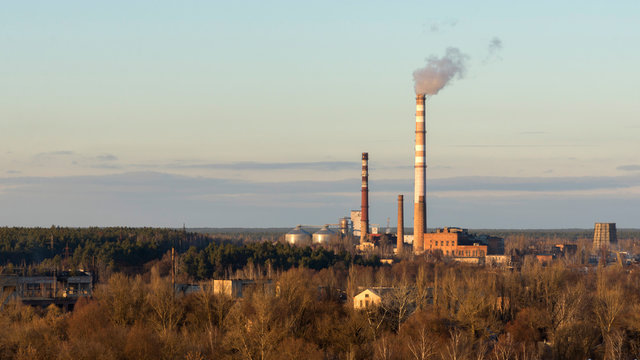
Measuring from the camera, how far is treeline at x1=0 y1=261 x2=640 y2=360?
1280 inches

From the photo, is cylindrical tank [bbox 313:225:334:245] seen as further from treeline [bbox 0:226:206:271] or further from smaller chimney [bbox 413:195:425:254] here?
smaller chimney [bbox 413:195:425:254]

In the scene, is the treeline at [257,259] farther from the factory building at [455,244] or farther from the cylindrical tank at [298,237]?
the cylindrical tank at [298,237]

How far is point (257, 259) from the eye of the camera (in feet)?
254

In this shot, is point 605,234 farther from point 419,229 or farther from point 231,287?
point 231,287

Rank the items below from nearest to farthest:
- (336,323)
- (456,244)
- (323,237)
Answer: (336,323) < (456,244) < (323,237)

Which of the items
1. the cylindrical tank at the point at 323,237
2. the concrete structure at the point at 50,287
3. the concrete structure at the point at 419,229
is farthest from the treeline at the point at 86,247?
the concrete structure at the point at 419,229

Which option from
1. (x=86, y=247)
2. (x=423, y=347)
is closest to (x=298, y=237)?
(x=86, y=247)

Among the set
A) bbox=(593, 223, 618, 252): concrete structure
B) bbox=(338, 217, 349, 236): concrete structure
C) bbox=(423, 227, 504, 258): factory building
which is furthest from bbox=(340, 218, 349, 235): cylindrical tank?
bbox=(593, 223, 618, 252): concrete structure

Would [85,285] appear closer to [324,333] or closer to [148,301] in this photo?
[148,301]

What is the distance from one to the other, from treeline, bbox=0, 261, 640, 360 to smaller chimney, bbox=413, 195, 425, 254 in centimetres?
2686

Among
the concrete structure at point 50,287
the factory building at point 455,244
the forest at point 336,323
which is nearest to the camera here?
the forest at point 336,323

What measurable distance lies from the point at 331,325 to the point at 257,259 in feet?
125

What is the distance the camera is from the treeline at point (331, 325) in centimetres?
3250

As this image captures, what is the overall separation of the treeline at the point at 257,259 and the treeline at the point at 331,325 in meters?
22.9
